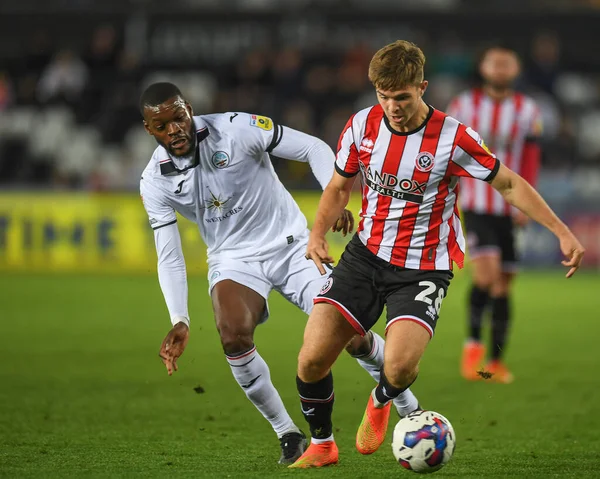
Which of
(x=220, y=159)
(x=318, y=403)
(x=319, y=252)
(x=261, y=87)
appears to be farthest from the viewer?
(x=261, y=87)

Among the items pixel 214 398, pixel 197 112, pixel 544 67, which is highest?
pixel 544 67

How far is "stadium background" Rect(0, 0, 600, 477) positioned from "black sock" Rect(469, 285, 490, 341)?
511 millimetres

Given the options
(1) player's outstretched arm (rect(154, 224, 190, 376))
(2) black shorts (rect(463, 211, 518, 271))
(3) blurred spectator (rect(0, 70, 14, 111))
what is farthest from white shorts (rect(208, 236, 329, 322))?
(3) blurred spectator (rect(0, 70, 14, 111))

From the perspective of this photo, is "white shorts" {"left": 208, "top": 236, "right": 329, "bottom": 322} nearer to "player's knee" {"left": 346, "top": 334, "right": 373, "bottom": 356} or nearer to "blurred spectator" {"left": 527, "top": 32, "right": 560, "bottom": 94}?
"player's knee" {"left": 346, "top": 334, "right": 373, "bottom": 356}

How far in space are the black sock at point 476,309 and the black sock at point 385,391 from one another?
350 centimetres

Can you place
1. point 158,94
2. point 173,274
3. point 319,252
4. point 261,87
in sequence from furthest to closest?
point 261,87
point 173,274
point 158,94
point 319,252

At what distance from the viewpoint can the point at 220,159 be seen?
18.6ft

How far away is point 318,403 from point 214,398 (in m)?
2.21

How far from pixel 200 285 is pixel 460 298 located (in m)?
3.47

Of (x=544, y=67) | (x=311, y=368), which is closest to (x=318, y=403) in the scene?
(x=311, y=368)

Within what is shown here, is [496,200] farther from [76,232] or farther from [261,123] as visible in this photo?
[76,232]

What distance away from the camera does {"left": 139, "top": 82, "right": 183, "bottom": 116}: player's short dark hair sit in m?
5.34

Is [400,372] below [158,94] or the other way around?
below

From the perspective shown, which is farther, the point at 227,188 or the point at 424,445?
the point at 227,188
